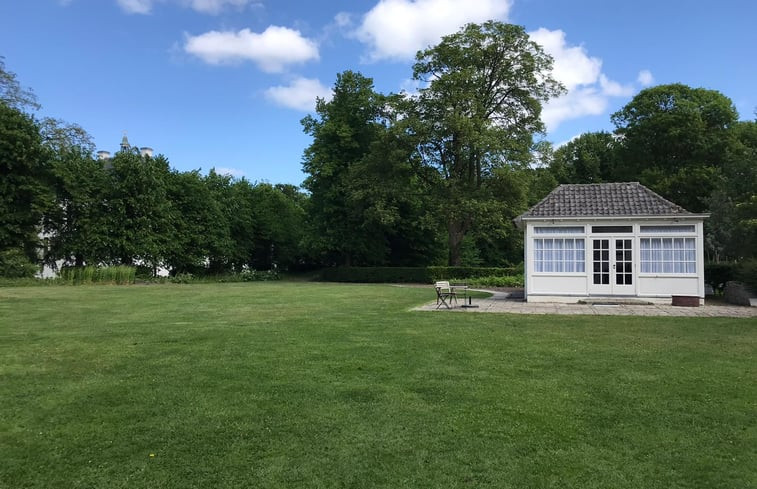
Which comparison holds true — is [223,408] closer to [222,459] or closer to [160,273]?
[222,459]

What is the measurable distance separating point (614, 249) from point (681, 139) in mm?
26549

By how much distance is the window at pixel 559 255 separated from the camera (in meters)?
16.9

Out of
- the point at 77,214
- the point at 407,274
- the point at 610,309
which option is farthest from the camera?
the point at 407,274

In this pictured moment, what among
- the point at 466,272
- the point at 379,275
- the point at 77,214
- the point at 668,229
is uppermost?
the point at 77,214

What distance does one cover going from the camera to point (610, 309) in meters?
14.6

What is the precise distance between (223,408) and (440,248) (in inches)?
1381

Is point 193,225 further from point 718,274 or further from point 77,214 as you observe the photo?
point 718,274

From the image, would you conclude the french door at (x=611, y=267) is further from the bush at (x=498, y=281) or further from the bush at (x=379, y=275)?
the bush at (x=379, y=275)

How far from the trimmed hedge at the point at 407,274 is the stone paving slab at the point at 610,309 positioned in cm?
1261

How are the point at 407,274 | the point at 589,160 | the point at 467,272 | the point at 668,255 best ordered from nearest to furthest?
the point at 668,255 → the point at 467,272 → the point at 407,274 → the point at 589,160

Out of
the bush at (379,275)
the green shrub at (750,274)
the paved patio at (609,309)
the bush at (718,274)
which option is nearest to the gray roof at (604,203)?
the green shrub at (750,274)

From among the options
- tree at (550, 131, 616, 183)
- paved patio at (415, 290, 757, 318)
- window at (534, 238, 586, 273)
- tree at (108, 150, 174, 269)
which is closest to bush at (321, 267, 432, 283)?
tree at (108, 150, 174, 269)

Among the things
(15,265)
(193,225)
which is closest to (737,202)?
(193,225)

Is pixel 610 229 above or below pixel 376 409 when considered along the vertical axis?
above
